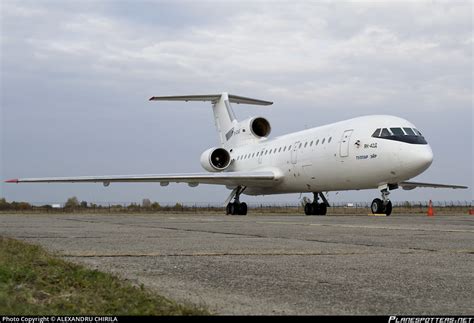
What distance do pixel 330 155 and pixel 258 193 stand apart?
27.3ft

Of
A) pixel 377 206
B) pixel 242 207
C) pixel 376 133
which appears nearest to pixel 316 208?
pixel 242 207

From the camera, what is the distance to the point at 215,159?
109 feet

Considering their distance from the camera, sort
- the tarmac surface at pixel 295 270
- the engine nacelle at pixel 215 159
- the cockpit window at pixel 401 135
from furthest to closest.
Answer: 1. the engine nacelle at pixel 215 159
2. the cockpit window at pixel 401 135
3. the tarmac surface at pixel 295 270

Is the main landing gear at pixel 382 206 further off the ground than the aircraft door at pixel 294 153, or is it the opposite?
the aircraft door at pixel 294 153

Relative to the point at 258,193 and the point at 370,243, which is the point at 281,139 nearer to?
the point at 258,193

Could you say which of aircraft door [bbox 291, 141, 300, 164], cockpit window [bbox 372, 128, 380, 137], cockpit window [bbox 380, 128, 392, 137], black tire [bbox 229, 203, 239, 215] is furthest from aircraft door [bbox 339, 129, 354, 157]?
black tire [bbox 229, 203, 239, 215]

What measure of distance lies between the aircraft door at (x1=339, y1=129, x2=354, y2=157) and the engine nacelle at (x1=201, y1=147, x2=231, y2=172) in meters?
10.3

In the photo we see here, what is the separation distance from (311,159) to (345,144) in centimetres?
240

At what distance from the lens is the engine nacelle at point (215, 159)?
108ft

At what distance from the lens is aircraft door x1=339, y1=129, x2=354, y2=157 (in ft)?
77.3

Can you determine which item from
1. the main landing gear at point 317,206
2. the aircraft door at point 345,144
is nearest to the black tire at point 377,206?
the aircraft door at point 345,144

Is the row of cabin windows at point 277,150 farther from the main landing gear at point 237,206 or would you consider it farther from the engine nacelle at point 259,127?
the main landing gear at point 237,206

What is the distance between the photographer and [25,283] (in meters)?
4.57

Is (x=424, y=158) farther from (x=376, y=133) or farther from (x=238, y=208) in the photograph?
(x=238, y=208)
